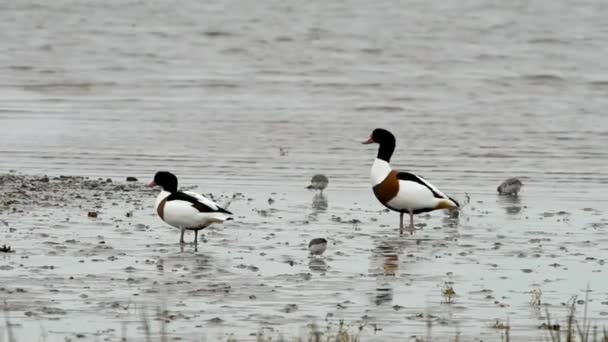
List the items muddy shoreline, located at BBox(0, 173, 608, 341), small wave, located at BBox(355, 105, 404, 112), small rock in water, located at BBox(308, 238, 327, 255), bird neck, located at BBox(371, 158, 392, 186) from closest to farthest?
muddy shoreline, located at BBox(0, 173, 608, 341) → small rock in water, located at BBox(308, 238, 327, 255) → bird neck, located at BBox(371, 158, 392, 186) → small wave, located at BBox(355, 105, 404, 112)

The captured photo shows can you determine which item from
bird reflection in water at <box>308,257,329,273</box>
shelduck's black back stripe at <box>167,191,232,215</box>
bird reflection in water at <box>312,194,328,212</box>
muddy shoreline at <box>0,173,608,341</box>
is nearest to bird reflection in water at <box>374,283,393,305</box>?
muddy shoreline at <box>0,173,608,341</box>

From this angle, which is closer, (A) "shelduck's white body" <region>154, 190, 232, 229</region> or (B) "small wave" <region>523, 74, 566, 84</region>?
(A) "shelduck's white body" <region>154, 190, 232, 229</region>

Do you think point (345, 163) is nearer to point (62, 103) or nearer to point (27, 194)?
point (27, 194)

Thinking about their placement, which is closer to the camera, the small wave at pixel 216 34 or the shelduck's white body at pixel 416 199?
the shelduck's white body at pixel 416 199

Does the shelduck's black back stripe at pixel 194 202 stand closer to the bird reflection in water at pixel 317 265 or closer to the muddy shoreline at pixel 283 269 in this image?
the muddy shoreline at pixel 283 269

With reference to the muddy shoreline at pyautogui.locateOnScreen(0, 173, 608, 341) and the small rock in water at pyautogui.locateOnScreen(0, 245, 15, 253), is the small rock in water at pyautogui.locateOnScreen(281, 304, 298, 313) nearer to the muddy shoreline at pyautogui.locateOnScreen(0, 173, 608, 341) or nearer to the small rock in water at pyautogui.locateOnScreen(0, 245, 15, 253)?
the muddy shoreline at pyautogui.locateOnScreen(0, 173, 608, 341)

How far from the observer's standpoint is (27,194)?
1520 cm

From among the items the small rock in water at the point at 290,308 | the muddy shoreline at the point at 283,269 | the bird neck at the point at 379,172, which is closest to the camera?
the muddy shoreline at the point at 283,269

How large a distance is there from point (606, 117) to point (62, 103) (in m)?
10.7

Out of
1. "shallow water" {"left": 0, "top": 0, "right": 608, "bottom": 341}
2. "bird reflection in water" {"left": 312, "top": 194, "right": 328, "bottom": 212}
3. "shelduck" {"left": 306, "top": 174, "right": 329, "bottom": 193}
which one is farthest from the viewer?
"shelduck" {"left": 306, "top": 174, "right": 329, "bottom": 193}

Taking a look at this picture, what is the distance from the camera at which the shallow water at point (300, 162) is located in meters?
9.82

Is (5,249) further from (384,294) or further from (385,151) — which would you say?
(385,151)

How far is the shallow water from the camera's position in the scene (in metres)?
9.82

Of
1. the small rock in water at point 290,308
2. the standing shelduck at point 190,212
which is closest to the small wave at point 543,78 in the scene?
the standing shelduck at point 190,212
